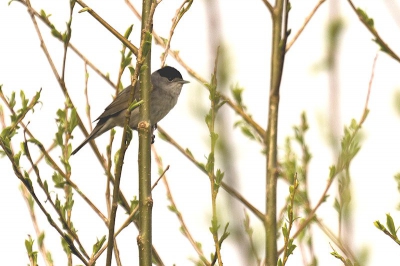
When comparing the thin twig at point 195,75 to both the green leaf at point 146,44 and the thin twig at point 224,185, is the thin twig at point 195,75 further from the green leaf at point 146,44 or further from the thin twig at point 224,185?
the green leaf at point 146,44

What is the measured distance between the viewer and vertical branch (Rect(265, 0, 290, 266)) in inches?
115

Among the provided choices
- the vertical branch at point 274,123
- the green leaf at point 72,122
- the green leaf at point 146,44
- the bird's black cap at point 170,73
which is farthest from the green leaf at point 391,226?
the bird's black cap at point 170,73

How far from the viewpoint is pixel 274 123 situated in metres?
3.13

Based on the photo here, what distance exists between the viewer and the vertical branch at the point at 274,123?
115 inches

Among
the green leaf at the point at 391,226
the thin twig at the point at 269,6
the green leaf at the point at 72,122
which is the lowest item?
the green leaf at the point at 391,226

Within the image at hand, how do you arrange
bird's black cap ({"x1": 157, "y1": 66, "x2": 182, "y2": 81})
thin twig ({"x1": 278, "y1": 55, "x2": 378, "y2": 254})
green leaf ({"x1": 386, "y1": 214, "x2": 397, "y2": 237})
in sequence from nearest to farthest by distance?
green leaf ({"x1": 386, "y1": 214, "x2": 397, "y2": 237})
thin twig ({"x1": 278, "y1": 55, "x2": 378, "y2": 254})
bird's black cap ({"x1": 157, "y1": 66, "x2": 182, "y2": 81})

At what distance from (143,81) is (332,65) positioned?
0.88 metres

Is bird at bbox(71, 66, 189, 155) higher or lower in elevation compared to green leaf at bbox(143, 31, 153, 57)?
higher

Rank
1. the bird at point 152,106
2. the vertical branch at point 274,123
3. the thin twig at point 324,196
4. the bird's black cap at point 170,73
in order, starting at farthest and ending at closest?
the bird's black cap at point 170,73 → the bird at point 152,106 → the thin twig at point 324,196 → the vertical branch at point 274,123

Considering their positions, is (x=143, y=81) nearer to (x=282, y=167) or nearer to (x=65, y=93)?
(x=65, y=93)

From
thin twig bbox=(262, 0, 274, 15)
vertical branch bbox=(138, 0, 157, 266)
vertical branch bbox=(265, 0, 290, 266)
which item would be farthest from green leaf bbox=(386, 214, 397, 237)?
thin twig bbox=(262, 0, 274, 15)

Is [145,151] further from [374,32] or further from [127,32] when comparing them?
[374,32]

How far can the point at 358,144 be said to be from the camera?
11.3 ft

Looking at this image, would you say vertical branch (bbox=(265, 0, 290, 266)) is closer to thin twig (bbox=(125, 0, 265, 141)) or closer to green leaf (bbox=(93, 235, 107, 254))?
thin twig (bbox=(125, 0, 265, 141))
